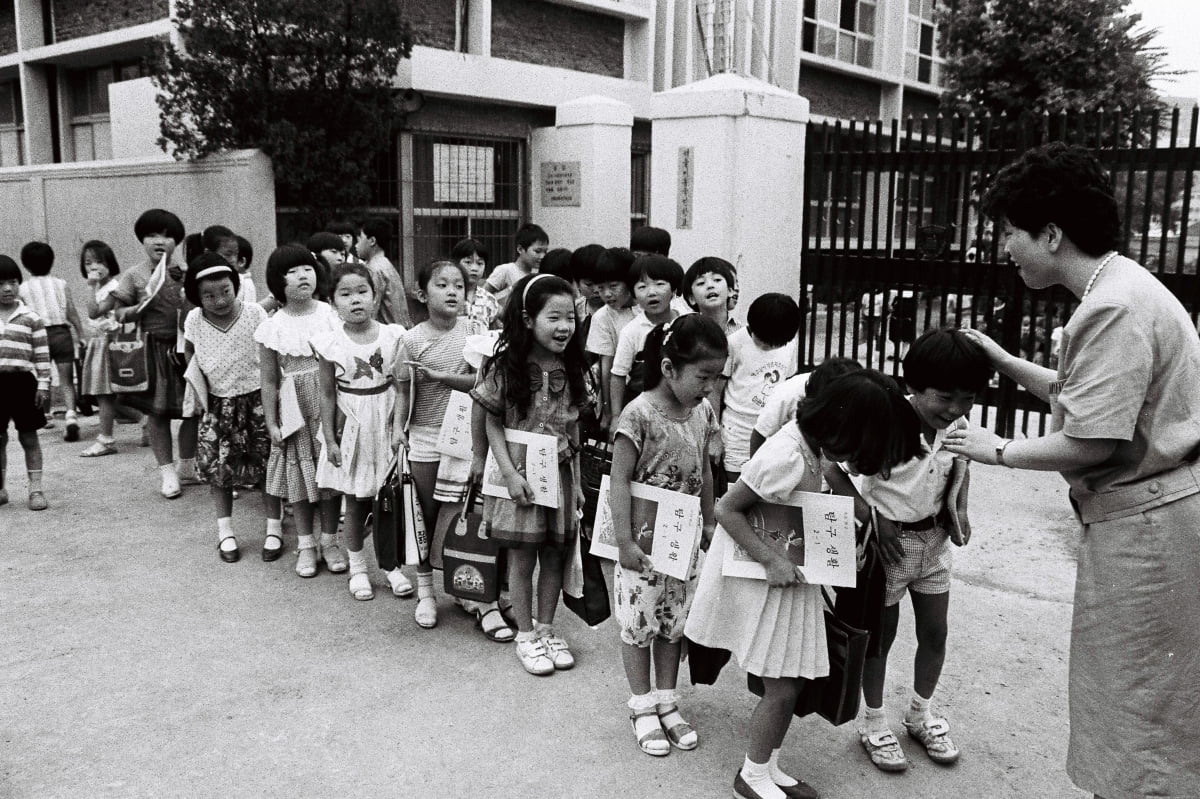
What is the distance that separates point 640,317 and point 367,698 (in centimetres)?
203

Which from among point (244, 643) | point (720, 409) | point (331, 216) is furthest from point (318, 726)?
point (331, 216)

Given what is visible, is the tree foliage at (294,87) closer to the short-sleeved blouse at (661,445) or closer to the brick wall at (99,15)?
the brick wall at (99,15)

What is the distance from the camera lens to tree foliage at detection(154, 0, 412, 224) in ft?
28.4

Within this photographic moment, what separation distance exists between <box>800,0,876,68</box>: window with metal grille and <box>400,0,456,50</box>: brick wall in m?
7.84

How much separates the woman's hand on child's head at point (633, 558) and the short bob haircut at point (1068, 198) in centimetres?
146

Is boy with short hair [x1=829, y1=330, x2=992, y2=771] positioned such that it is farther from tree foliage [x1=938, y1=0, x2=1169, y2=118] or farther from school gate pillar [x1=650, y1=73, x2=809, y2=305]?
tree foliage [x1=938, y1=0, x2=1169, y2=118]

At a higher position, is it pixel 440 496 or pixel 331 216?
pixel 331 216

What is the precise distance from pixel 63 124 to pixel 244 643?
40.7 feet

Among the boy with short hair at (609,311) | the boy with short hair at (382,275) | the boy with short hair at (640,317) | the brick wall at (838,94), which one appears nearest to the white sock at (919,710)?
the boy with short hair at (640,317)

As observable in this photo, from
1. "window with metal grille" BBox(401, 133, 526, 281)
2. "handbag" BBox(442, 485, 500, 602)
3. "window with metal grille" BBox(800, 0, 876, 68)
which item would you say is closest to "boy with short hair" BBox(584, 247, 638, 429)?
"handbag" BBox(442, 485, 500, 602)

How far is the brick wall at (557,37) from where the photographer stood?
12.7 metres

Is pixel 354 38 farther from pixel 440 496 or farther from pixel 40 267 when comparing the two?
pixel 440 496

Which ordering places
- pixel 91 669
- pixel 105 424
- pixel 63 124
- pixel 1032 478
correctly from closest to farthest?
pixel 91 669
pixel 1032 478
pixel 105 424
pixel 63 124

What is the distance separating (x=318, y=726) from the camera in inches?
132
